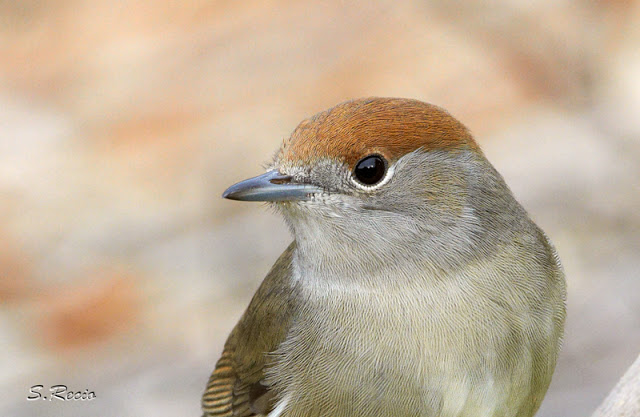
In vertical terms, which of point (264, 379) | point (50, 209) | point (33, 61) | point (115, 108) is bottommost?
point (264, 379)

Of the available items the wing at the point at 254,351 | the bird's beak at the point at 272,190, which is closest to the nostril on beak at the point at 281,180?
the bird's beak at the point at 272,190

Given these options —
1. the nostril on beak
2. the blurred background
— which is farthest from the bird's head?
the blurred background

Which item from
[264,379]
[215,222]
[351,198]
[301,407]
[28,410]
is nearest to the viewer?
[351,198]

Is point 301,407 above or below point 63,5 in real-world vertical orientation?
below

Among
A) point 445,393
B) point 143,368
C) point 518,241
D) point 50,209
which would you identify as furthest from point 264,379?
point 50,209

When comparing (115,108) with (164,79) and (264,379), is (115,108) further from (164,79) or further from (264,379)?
(264,379)
